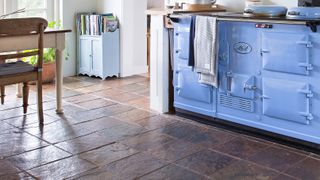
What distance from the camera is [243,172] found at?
2.67m

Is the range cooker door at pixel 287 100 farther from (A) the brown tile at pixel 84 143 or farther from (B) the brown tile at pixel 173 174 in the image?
(A) the brown tile at pixel 84 143

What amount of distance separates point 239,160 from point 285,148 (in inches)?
17.8

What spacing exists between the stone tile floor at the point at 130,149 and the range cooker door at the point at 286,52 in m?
0.60

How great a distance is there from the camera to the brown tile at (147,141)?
3122mm

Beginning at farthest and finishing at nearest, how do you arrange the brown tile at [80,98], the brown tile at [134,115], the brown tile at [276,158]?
the brown tile at [80,98], the brown tile at [134,115], the brown tile at [276,158]

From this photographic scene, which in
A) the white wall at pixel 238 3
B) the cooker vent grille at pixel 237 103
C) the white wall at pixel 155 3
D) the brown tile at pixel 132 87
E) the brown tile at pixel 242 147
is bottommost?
the brown tile at pixel 242 147

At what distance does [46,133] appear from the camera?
133 inches

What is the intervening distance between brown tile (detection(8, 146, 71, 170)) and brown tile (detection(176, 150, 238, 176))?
848mm

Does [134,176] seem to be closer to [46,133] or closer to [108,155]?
[108,155]

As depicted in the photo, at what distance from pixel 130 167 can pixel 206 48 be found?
124 cm

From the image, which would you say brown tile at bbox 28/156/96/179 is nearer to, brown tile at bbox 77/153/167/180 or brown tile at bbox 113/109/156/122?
brown tile at bbox 77/153/167/180

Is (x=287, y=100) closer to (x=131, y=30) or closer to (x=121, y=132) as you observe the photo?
(x=121, y=132)

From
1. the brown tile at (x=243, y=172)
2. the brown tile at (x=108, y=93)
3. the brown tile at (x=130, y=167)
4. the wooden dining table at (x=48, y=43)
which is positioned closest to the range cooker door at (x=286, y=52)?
the brown tile at (x=243, y=172)

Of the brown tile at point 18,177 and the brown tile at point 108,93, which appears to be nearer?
the brown tile at point 18,177
